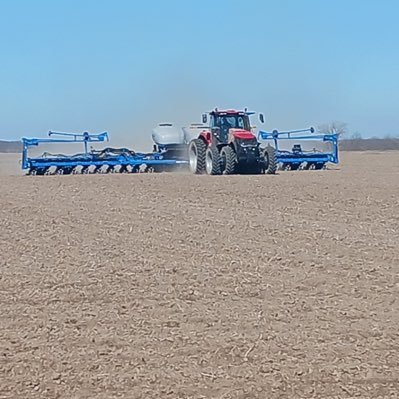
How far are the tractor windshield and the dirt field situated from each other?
507 inches

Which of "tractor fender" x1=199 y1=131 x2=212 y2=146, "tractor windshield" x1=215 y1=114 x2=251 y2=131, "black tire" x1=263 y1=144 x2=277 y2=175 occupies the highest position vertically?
"tractor windshield" x1=215 y1=114 x2=251 y2=131

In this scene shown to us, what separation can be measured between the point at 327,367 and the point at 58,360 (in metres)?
1.69

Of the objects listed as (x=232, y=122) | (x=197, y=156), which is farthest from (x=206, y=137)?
(x=232, y=122)

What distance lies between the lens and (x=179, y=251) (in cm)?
979

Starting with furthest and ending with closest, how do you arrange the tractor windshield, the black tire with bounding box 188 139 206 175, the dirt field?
the black tire with bounding box 188 139 206 175 < the tractor windshield < the dirt field

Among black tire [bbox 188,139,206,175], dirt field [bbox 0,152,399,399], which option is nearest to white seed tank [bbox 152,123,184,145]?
black tire [bbox 188,139,206,175]

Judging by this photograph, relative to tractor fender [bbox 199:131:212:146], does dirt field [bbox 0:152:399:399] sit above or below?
below

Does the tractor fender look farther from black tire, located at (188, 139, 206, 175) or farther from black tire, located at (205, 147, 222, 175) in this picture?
black tire, located at (205, 147, 222, 175)

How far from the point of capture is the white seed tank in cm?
3077

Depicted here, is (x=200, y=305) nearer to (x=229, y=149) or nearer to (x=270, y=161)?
(x=229, y=149)

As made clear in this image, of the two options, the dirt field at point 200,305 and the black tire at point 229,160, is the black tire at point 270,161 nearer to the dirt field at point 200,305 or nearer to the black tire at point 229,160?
the black tire at point 229,160

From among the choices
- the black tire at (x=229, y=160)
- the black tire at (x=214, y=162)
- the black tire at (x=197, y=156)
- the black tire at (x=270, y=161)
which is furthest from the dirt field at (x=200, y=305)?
the black tire at (x=197, y=156)

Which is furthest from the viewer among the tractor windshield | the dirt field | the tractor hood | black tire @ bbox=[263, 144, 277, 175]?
the tractor windshield

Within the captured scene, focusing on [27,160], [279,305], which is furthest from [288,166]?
[279,305]
